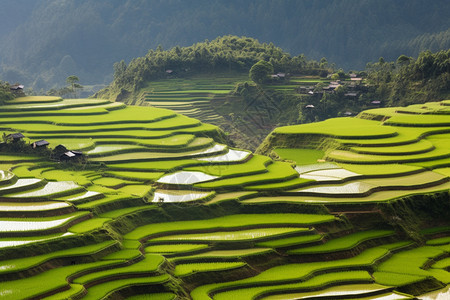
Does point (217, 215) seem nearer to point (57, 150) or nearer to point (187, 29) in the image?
point (57, 150)

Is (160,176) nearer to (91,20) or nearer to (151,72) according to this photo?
(151,72)

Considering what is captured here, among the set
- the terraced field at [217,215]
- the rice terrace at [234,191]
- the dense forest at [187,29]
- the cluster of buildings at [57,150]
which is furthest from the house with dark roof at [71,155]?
the dense forest at [187,29]

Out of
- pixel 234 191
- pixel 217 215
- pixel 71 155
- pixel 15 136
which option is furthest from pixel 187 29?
pixel 217 215

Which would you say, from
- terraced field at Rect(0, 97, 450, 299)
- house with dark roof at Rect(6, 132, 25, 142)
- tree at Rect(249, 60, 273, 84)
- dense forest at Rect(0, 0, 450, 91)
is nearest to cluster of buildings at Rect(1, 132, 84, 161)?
house with dark roof at Rect(6, 132, 25, 142)

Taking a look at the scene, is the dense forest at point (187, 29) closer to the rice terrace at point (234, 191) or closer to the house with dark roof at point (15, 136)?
the rice terrace at point (234, 191)

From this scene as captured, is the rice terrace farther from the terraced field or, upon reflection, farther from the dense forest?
the dense forest
